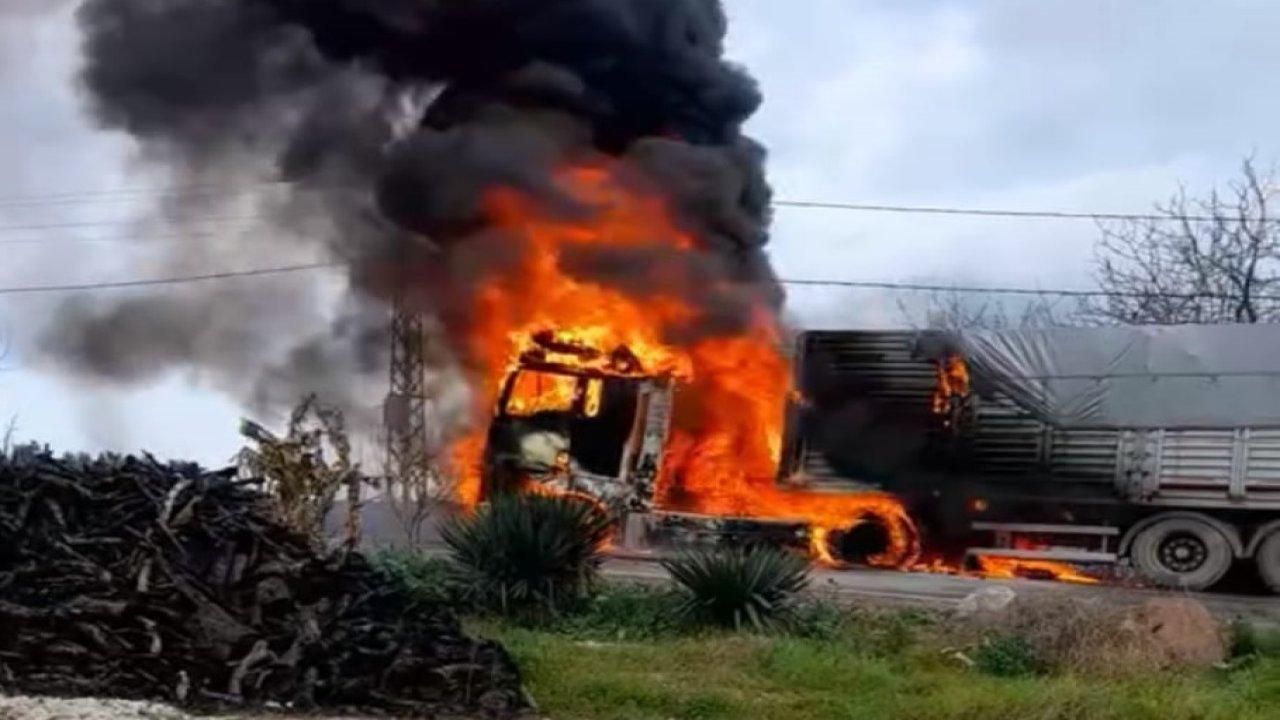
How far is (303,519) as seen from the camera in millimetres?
11680

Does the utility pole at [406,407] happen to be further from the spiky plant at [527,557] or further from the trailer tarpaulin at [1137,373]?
the trailer tarpaulin at [1137,373]

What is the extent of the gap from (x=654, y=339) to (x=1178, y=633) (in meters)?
11.3

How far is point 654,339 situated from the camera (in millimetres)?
20547

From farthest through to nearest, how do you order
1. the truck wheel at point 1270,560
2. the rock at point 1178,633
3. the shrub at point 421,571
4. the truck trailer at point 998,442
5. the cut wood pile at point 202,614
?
the truck trailer at point 998,442 → the truck wheel at point 1270,560 → the shrub at point 421,571 → the rock at point 1178,633 → the cut wood pile at point 202,614

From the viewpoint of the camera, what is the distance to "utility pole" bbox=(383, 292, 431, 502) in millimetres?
19391

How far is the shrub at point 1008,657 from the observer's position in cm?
948

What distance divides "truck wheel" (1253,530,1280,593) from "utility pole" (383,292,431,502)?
10.5 m

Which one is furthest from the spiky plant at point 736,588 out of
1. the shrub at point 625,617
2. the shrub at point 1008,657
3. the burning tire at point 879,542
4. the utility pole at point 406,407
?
the utility pole at point 406,407

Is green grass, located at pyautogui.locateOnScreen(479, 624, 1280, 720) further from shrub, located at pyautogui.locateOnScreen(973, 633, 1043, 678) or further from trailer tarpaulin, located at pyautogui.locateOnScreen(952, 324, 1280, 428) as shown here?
trailer tarpaulin, located at pyautogui.locateOnScreen(952, 324, 1280, 428)

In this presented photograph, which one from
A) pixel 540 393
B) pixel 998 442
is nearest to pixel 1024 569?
pixel 998 442

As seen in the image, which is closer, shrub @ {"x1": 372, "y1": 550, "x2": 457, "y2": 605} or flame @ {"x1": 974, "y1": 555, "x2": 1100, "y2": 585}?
shrub @ {"x1": 372, "y1": 550, "x2": 457, "y2": 605}

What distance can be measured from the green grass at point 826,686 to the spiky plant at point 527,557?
1.19 metres

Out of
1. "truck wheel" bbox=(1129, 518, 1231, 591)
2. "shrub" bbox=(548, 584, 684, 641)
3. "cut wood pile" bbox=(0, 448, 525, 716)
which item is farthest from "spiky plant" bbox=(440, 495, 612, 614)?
"truck wheel" bbox=(1129, 518, 1231, 591)

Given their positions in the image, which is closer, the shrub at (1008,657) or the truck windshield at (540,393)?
the shrub at (1008,657)
